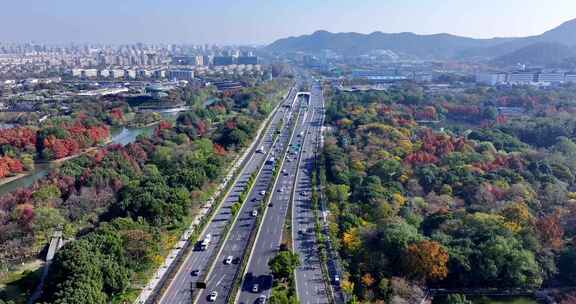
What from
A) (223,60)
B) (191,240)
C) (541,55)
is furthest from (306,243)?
(223,60)

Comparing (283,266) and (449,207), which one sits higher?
(449,207)

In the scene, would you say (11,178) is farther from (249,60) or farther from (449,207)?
(249,60)

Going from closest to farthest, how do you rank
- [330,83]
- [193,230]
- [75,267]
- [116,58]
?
[75,267], [193,230], [330,83], [116,58]

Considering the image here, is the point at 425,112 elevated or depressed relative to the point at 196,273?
elevated

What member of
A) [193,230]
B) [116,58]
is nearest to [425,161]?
[193,230]

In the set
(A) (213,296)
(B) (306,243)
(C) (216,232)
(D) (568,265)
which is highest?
(D) (568,265)

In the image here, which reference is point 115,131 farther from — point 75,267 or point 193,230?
point 75,267

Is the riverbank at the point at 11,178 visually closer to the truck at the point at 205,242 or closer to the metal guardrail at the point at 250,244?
the metal guardrail at the point at 250,244

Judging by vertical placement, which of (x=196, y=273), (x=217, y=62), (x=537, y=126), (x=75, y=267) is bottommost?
(x=196, y=273)
